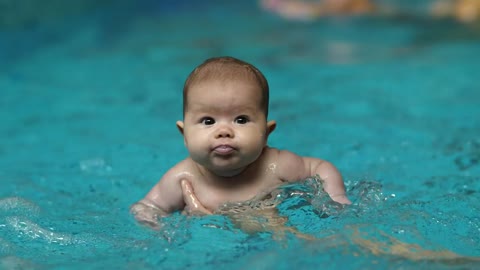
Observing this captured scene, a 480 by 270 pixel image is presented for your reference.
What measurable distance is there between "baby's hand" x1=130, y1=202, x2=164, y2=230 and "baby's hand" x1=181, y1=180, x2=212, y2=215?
13 cm

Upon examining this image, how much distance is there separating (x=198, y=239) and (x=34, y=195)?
1.25 metres

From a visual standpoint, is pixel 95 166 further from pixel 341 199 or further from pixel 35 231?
pixel 341 199

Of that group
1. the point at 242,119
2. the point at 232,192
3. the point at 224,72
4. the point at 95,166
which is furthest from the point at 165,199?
the point at 95,166

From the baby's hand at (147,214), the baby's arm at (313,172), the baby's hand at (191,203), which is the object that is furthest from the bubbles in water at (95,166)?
the baby's arm at (313,172)

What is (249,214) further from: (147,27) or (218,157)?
(147,27)

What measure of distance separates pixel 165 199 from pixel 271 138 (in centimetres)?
157

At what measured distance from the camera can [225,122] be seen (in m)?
2.98

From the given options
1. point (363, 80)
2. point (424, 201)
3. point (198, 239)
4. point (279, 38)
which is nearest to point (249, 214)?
point (198, 239)

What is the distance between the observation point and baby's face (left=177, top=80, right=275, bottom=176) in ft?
9.68

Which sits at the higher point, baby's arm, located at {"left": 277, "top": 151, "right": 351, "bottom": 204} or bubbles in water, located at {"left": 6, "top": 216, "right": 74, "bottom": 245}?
baby's arm, located at {"left": 277, "top": 151, "right": 351, "bottom": 204}

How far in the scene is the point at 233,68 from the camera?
9.88 feet

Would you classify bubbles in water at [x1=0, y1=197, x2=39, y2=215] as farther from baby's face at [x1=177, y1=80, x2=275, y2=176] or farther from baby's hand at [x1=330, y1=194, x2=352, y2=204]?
baby's hand at [x1=330, y1=194, x2=352, y2=204]

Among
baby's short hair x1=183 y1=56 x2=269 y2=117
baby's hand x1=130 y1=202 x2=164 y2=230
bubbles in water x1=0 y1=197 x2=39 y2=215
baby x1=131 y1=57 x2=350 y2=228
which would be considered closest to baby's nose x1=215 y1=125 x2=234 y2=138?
baby x1=131 y1=57 x2=350 y2=228

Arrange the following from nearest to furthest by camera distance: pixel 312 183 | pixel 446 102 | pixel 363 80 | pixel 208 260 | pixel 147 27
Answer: pixel 208 260 < pixel 312 183 < pixel 446 102 < pixel 363 80 < pixel 147 27
